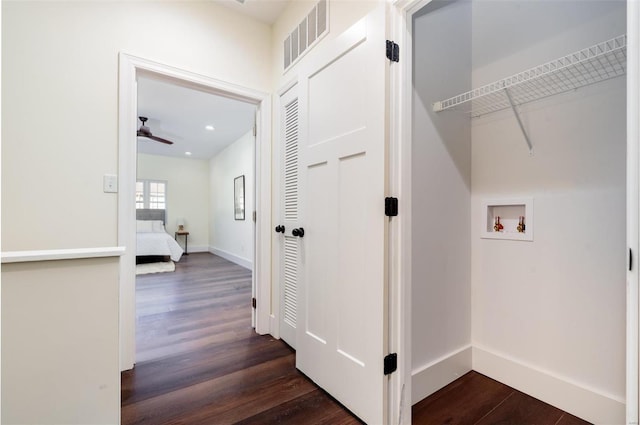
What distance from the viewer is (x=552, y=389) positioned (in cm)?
147

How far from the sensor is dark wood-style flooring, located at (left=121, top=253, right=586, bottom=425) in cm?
139

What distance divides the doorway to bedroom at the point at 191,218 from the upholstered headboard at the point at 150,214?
0.02 meters

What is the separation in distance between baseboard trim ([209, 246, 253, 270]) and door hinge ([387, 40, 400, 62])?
15.0 ft

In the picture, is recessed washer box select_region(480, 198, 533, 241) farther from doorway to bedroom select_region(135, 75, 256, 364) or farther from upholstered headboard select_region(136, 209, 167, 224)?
upholstered headboard select_region(136, 209, 167, 224)

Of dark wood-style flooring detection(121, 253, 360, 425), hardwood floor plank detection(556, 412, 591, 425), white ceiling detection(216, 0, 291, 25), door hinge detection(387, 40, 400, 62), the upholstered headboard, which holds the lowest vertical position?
dark wood-style flooring detection(121, 253, 360, 425)

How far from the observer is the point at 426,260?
1595 millimetres

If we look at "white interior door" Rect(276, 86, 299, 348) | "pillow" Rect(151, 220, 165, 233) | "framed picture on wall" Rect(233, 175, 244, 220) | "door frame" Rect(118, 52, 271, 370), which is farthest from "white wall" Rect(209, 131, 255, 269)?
"white interior door" Rect(276, 86, 299, 348)

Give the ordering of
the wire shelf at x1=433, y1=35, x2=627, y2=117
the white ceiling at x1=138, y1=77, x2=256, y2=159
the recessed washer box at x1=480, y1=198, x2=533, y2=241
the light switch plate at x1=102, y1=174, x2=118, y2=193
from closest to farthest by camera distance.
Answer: the wire shelf at x1=433, y1=35, x2=627, y2=117
the recessed washer box at x1=480, y1=198, x2=533, y2=241
the light switch plate at x1=102, y1=174, x2=118, y2=193
the white ceiling at x1=138, y1=77, x2=256, y2=159

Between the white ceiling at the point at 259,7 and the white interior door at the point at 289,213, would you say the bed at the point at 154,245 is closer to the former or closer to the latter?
the white interior door at the point at 289,213

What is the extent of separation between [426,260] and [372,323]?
533 millimetres

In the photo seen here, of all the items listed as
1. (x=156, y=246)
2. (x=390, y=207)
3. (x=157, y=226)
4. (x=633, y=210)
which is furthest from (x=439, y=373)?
(x=157, y=226)

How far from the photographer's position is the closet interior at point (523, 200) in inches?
52.4

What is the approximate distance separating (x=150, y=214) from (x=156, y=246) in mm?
2009

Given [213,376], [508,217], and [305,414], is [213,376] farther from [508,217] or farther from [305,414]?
[508,217]
